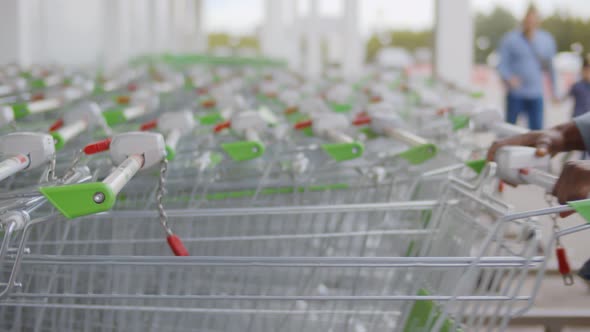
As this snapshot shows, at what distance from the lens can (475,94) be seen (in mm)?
3973

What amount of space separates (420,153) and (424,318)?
→ 1.48 ft

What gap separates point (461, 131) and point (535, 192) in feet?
3.41

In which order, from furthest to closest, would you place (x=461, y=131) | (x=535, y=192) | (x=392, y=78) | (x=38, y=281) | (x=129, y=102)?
(x=392, y=78)
(x=129, y=102)
(x=461, y=131)
(x=38, y=281)
(x=535, y=192)

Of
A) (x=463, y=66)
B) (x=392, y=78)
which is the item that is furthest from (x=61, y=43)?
(x=463, y=66)

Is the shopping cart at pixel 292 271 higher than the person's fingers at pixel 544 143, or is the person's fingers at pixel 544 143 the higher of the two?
the person's fingers at pixel 544 143

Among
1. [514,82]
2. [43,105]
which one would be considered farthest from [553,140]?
[514,82]

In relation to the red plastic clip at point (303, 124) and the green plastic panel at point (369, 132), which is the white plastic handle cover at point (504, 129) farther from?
the red plastic clip at point (303, 124)

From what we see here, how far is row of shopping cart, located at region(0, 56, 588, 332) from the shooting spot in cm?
135

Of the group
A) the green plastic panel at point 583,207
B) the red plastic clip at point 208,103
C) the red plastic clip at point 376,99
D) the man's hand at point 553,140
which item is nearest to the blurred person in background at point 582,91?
the red plastic clip at point 376,99

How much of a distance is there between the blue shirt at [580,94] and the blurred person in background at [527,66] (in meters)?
0.24

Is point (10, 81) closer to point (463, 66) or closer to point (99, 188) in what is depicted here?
point (99, 188)

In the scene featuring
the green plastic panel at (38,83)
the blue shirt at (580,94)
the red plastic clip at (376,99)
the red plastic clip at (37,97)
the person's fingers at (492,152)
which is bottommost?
the blue shirt at (580,94)

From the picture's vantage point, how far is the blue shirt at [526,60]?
5.57 meters

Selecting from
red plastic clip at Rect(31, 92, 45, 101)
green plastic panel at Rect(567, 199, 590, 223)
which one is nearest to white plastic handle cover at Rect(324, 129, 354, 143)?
green plastic panel at Rect(567, 199, 590, 223)
